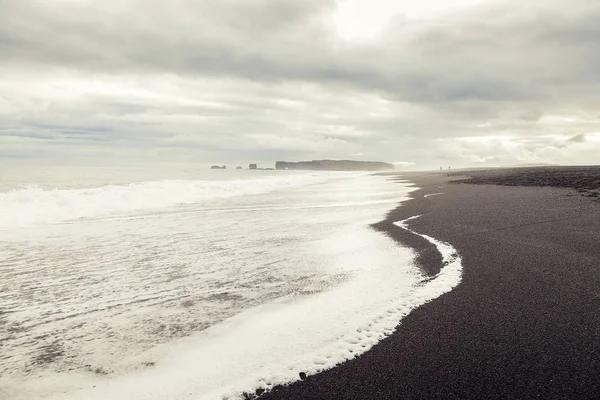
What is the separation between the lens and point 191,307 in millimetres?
4637

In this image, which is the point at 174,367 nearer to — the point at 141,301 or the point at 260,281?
the point at 141,301

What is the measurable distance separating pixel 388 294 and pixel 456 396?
2.26 metres

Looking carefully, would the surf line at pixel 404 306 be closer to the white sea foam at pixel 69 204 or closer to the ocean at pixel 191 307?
the ocean at pixel 191 307

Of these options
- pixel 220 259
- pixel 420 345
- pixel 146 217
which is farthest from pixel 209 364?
pixel 146 217

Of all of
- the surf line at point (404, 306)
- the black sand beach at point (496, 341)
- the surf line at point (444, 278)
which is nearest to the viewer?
the black sand beach at point (496, 341)

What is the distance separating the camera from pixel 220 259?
7.06 meters

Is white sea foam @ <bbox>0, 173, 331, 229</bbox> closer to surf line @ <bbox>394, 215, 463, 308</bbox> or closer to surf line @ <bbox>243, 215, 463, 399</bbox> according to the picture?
surf line @ <bbox>243, 215, 463, 399</bbox>

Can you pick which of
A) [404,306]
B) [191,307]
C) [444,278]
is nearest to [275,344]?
[191,307]

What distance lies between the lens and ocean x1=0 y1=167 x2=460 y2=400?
123 inches

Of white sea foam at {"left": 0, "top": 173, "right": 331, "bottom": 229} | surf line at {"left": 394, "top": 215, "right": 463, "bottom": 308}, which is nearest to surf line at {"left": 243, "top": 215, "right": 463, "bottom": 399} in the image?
surf line at {"left": 394, "top": 215, "right": 463, "bottom": 308}

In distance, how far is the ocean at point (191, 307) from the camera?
3.13 meters

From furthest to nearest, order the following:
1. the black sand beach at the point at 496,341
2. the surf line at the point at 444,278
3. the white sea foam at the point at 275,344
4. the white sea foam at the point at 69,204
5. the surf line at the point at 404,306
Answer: the white sea foam at the point at 69,204, the surf line at the point at 444,278, the surf line at the point at 404,306, the white sea foam at the point at 275,344, the black sand beach at the point at 496,341

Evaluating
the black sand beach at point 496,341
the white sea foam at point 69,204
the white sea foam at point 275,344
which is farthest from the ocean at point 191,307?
the white sea foam at point 69,204

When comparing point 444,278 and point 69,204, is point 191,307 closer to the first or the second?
point 444,278
